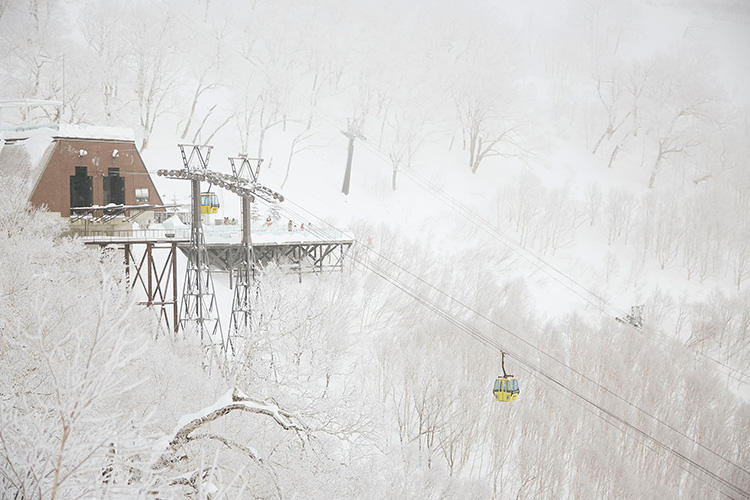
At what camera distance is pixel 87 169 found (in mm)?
20609

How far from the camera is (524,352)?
25281 millimetres

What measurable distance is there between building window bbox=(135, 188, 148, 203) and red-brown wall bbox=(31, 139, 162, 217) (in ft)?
0.42

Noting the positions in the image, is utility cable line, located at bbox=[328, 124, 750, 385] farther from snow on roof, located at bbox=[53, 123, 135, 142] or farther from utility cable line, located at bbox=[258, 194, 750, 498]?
snow on roof, located at bbox=[53, 123, 135, 142]

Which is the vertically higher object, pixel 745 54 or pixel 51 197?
pixel 745 54

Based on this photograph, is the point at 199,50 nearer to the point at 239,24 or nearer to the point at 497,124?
the point at 239,24

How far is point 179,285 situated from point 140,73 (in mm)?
14245

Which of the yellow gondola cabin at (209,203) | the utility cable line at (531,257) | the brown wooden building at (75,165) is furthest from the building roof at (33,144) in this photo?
the utility cable line at (531,257)

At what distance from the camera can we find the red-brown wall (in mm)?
19750

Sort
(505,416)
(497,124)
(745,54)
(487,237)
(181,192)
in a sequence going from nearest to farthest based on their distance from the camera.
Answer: (505,416) < (181,192) < (487,237) < (497,124) < (745,54)

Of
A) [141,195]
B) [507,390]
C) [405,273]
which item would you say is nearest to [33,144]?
[141,195]

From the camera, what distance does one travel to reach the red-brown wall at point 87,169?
64.8 feet

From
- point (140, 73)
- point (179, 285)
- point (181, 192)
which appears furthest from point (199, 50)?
point (179, 285)

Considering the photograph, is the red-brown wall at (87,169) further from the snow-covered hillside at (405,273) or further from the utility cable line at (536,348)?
the utility cable line at (536,348)

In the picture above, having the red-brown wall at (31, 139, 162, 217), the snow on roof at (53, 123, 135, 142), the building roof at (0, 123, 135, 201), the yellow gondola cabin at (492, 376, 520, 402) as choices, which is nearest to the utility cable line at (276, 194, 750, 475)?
the red-brown wall at (31, 139, 162, 217)
